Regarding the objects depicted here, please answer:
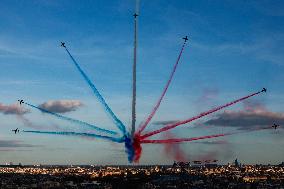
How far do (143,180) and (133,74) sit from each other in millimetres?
39104

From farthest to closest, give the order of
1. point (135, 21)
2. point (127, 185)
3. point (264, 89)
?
point (127, 185)
point (135, 21)
point (264, 89)

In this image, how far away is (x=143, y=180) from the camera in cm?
12544

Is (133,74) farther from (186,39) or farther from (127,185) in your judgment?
(127,185)

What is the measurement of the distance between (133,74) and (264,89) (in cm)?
2682

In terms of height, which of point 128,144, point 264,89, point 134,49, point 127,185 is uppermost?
point 134,49

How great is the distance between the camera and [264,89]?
87875mm

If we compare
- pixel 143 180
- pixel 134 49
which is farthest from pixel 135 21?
pixel 143 180

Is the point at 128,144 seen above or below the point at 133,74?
below

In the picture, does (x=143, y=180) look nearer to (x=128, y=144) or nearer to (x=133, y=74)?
(x=128, y=144)

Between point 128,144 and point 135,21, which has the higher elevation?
point 135,21

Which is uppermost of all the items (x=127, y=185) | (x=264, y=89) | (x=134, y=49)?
(x=134, y=49)

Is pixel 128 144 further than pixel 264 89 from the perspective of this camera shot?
Yes

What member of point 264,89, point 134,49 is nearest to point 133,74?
point 134,49

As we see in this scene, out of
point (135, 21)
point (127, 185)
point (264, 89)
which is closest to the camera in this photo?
point (264, 89)
